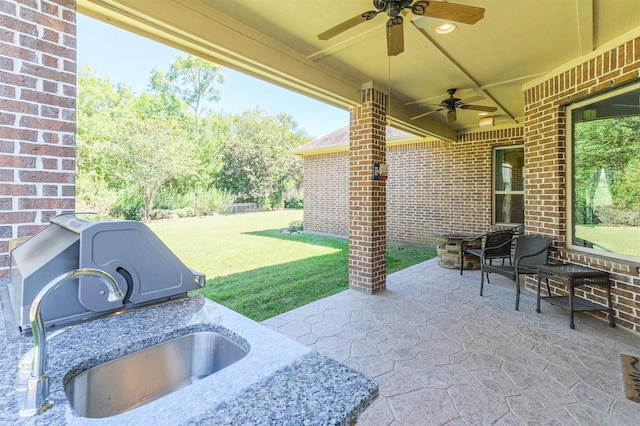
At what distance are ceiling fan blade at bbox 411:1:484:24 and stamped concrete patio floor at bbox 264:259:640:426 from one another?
Result: 8.77 ft

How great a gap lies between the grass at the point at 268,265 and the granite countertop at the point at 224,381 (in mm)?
2373

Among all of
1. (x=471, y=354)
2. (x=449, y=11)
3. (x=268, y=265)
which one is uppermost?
(x=449, y=11)

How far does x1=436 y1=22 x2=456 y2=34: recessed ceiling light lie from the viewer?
274 cm

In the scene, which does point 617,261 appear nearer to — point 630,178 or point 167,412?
point 630,178

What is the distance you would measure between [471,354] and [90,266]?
287cm

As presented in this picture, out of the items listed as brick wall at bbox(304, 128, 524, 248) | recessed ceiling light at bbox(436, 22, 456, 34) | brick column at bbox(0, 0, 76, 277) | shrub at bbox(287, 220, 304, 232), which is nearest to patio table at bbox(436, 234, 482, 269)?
brick wall at bbox(304, 128, 524, 248)

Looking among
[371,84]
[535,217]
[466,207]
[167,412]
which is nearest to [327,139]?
[466,207]

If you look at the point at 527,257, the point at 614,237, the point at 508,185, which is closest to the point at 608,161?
the point at 614,237

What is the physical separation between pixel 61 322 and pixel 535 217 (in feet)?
16.8

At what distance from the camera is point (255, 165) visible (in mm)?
22203

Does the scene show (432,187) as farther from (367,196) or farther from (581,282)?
(581,282)

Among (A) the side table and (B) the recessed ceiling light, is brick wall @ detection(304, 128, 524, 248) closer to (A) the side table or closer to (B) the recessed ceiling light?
(A) the side table

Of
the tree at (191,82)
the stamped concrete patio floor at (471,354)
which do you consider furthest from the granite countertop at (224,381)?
the tree at (191,82)

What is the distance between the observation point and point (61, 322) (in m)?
1.15
